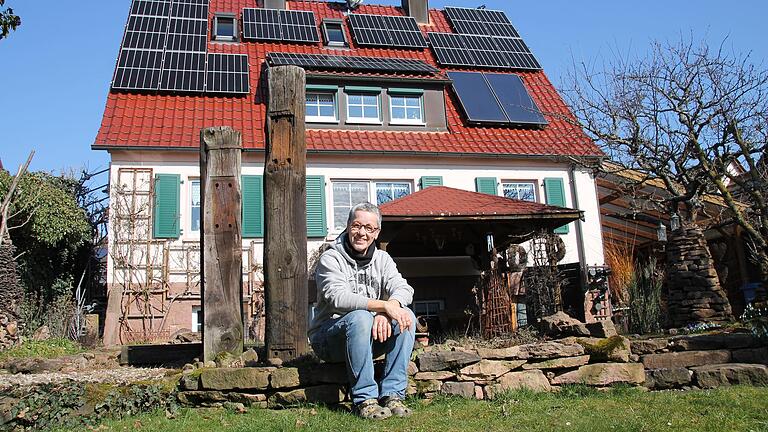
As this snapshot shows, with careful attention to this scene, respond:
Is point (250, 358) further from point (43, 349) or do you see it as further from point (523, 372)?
point (43, 349)

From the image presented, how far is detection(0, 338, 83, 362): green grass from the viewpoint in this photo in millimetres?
10633

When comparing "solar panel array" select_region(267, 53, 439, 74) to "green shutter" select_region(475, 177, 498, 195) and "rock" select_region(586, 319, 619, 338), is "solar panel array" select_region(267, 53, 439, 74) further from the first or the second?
"rock" select_region(586, 319, 619, 338)

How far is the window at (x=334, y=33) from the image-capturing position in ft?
62.1

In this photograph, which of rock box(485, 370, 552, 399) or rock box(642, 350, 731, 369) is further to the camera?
rock box(642, 350, 731, 369)

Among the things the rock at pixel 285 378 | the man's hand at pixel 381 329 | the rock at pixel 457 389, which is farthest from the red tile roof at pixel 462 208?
the man's hand at pixel 381 329

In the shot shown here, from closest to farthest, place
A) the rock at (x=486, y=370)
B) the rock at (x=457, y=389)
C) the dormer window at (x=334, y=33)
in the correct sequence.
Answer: the rock at (x=457, y=389)
the rock at (x=486, y=370)
the dormer window at (x=334, y=33)

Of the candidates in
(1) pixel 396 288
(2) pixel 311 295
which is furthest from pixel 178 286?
(1) pixel 396 288

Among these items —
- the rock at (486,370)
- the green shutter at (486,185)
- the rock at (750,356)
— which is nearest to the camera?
the rock at (486,370)

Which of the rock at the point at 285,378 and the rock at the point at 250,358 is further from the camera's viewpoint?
the rock at the point at 250,358

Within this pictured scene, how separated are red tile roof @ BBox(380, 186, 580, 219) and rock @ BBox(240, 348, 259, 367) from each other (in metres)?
5.01

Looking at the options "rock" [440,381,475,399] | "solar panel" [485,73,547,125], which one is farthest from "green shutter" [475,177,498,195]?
"rock" [440,381,475,399]

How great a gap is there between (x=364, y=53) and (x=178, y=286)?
8.51 metres

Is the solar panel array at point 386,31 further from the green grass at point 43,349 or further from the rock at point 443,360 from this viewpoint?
the rock at point 443,360

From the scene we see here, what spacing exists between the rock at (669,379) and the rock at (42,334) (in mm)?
10641
